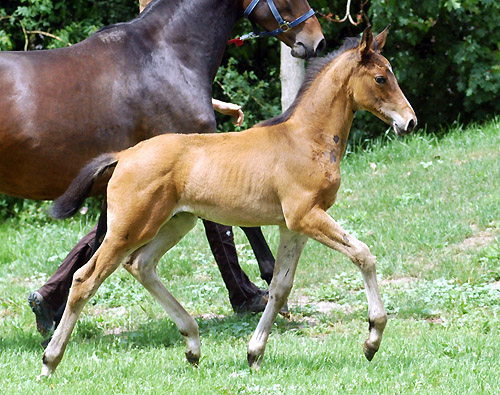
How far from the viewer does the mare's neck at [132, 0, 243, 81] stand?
5.81 metres

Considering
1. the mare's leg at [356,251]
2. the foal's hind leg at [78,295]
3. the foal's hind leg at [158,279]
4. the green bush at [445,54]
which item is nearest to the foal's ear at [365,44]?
the mare's leg at [356,251]

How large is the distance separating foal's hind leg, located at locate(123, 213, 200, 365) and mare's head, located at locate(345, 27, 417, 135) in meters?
1.26

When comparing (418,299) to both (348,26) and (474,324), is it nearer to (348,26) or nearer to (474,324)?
(474,324)

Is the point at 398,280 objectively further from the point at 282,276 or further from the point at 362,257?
the point at 362,257

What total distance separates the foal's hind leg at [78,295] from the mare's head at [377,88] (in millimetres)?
1655

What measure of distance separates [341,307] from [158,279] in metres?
1.98

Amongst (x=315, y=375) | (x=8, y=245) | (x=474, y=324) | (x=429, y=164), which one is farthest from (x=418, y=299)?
(x=8, y=245)

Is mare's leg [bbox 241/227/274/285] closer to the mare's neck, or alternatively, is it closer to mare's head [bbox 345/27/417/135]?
the mare's neck

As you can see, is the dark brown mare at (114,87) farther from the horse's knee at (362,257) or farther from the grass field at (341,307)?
the horse's knee at (362,257)

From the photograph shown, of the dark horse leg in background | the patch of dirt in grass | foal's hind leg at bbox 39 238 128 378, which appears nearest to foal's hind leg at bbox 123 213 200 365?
foal's hind leg at bbox 39 238 128 378

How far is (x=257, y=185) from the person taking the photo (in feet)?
15.5

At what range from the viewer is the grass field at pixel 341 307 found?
455cm

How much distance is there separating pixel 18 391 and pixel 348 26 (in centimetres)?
953

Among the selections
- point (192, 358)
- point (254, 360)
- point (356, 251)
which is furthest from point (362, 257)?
point (192, 358)
